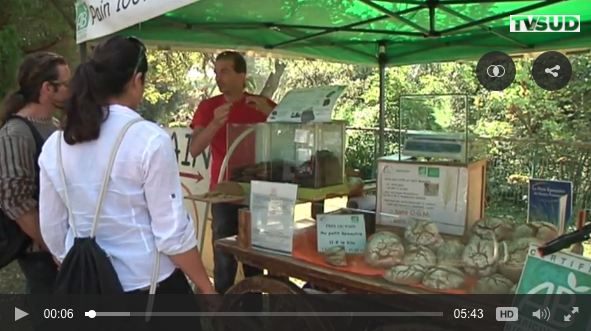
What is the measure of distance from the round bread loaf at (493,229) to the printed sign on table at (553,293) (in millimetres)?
303

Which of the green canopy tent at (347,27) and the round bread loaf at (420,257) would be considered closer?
the round bread loaf at (420,257)

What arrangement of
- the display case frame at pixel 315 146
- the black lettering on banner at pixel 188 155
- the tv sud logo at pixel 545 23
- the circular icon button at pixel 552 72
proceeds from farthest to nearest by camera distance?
1. the circular icon button at pixel 552 72
2. the black lettering on banner at pixel 188 155
3. the tv sud logo at pixel 545 23
4. the display case frame at pixel 315 146

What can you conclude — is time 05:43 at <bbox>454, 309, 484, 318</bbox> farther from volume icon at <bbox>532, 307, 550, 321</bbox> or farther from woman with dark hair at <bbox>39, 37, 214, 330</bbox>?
woman with dark hair at <bbox>39, 37, 214, 330</bbox>

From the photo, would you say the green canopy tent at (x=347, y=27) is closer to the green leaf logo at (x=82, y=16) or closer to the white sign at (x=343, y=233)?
the green leaf logo at (x=82, y=16)

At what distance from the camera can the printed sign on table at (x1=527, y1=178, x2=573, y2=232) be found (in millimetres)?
1741

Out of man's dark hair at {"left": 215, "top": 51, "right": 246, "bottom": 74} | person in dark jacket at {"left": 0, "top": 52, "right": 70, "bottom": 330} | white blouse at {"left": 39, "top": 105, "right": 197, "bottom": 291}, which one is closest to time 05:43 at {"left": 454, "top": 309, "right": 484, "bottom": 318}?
white blouse at {"left": 39, "top": 105, "right": 197, "bottom": 291}

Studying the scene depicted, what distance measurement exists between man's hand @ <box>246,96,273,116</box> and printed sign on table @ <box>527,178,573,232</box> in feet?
4.61

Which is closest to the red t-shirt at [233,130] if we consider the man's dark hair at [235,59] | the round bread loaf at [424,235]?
the man's dark hair at [235,59]

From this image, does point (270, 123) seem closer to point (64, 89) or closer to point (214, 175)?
point (214, 175)

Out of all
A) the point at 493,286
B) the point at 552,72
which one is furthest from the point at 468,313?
the point at 552,72

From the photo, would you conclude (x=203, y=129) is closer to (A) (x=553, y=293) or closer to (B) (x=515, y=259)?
(B) (x=515, y=259)

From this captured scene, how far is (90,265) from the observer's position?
1.41 m

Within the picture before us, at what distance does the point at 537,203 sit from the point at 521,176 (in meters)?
4.01

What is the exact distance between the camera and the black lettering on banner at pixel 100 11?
7.06 feet
